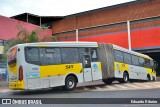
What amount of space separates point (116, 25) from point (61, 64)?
2648cm

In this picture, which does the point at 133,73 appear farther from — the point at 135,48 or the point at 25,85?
the point at 135,48

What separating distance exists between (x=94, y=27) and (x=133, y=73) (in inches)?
866

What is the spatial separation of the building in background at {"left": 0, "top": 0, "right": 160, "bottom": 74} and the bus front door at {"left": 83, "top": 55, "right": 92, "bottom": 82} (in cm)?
2088

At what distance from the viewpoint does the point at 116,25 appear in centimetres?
4178

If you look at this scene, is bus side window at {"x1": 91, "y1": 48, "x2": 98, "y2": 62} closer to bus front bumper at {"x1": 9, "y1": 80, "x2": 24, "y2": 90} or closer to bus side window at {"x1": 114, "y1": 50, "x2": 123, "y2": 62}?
bus side window at {"x1": 114, "y1": 50, "x2": 123, "y2": 62}

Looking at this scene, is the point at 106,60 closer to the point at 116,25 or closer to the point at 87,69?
the point at 87,69

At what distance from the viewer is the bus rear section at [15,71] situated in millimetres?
15137

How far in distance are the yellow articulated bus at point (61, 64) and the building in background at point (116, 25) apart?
1855 cm

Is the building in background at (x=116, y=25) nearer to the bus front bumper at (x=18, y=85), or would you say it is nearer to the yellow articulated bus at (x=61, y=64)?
the yellow articulated bus at (x=61, y=64)

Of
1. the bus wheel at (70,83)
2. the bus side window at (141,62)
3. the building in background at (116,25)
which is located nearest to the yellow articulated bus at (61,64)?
the bus wheel at (70,83)

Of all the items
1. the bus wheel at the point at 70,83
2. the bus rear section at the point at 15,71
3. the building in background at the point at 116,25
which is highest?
the building in background at the point at 116,25

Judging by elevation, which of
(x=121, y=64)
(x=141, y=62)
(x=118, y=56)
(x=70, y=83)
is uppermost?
(x=118, y=56)

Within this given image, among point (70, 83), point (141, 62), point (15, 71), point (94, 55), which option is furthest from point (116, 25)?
point (15, 71)

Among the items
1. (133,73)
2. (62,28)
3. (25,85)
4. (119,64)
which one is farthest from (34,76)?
(62,28)
